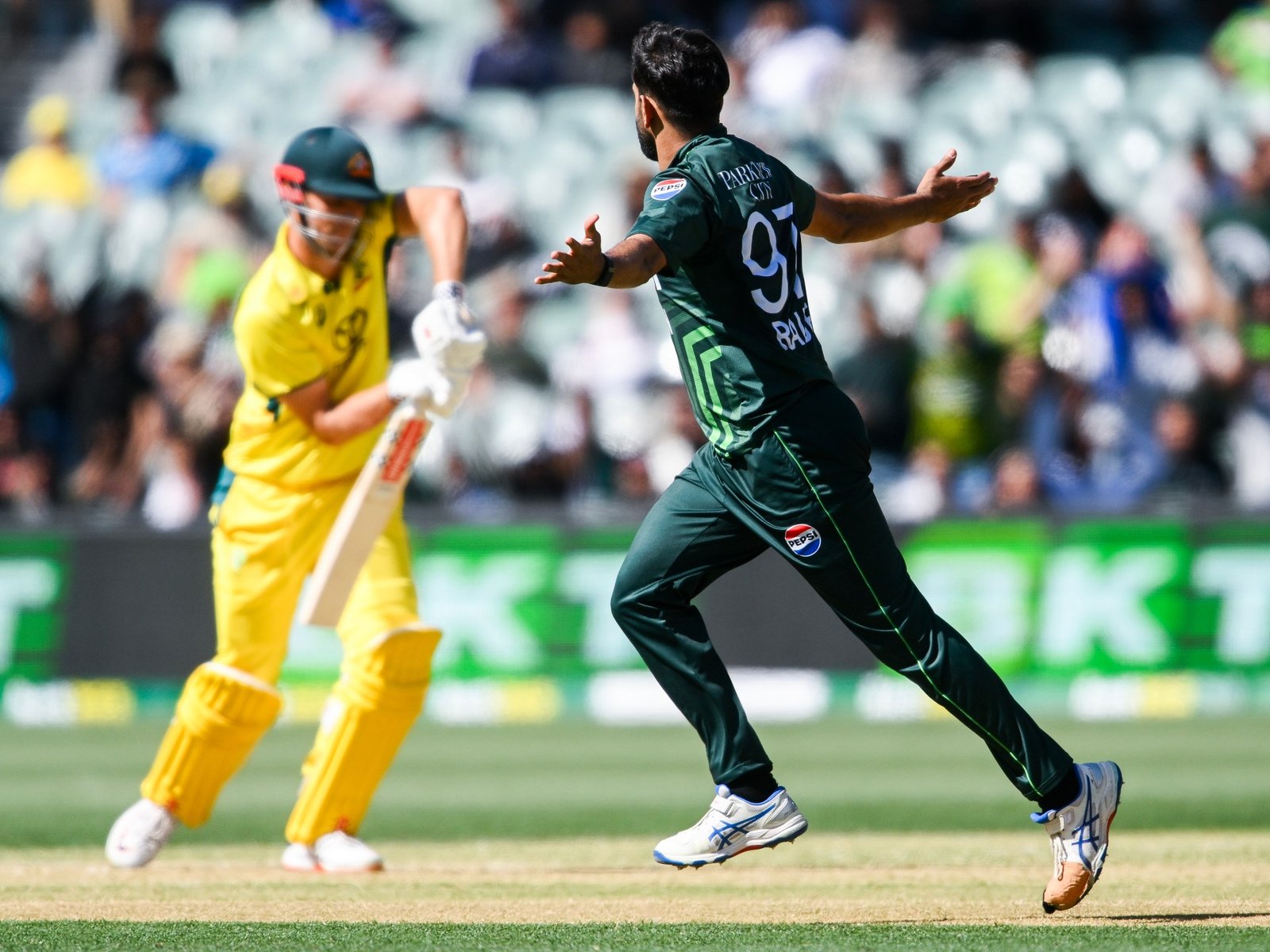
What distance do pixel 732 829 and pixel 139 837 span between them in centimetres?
215

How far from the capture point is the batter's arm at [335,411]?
19.2 feet

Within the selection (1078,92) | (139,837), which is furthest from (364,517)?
(1078,92)

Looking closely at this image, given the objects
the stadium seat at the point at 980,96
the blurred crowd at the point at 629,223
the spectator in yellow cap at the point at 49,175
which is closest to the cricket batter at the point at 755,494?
the blurred crowd at the point at 629,223

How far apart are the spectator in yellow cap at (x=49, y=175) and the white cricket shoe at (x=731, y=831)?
10.6m

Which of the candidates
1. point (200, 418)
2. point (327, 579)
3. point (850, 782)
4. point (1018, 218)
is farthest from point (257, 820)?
point (1018, 218)

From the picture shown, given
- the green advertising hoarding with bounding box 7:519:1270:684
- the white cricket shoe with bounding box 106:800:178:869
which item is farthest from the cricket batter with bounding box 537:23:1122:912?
the green advertising hoarding with bounding box 7:519:1270:684

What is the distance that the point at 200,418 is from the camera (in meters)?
11.7

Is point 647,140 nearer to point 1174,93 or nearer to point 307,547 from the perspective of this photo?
point 307,547

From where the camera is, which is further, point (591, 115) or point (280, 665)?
point (591, 115)

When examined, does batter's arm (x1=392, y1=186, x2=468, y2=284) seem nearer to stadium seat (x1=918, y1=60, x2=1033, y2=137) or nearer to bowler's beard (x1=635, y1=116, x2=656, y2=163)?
bowler's beard (x1=635, y1=116, x2=656, y2=163)

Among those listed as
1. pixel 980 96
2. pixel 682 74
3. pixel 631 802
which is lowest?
pixel 631 802

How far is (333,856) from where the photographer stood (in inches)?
233

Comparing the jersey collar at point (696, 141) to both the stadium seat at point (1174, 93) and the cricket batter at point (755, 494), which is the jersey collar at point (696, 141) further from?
the stadium seat at point (1174, 93)

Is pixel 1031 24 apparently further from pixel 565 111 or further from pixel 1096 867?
pixel 1096 867
